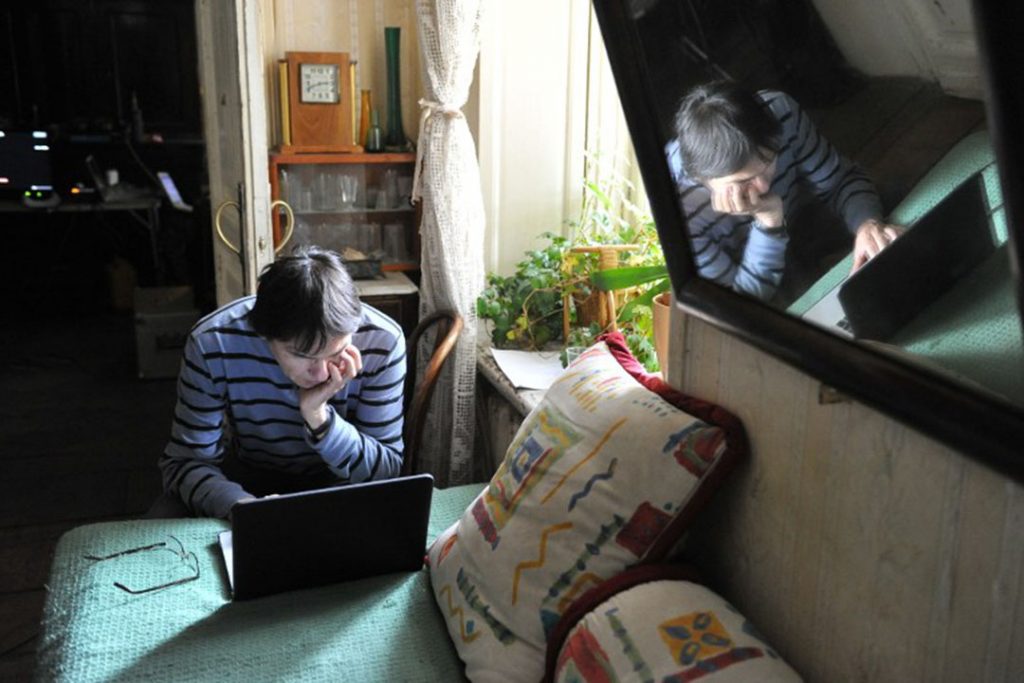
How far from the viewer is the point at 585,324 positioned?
2.60 m

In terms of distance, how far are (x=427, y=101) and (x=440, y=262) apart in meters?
0.45

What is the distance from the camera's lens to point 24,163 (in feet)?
19.8

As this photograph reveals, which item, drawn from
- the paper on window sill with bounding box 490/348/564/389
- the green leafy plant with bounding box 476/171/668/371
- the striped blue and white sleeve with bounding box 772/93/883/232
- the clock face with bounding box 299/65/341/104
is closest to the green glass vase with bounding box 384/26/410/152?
the clock face with bounding box 299/65/341/104

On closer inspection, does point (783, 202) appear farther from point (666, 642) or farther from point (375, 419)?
point (375, 419)

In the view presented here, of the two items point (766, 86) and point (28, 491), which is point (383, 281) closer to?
point (28, 491)

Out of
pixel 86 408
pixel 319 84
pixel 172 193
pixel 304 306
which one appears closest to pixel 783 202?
pixel 304 306

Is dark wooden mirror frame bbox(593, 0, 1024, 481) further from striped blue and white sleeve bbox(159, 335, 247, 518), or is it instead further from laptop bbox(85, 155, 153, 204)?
laptop bbox(85, 155, 153, 204)

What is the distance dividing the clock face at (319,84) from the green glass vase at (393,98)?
0.24 metres

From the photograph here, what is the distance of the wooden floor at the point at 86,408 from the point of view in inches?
32.7

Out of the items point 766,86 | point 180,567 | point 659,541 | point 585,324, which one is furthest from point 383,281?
point 766,86

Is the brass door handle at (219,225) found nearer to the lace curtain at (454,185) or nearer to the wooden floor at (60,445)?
the lace curtain at (454,185)

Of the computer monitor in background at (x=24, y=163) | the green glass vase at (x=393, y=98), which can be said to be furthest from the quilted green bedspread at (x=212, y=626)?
the computer monitor in background at (x=24, y=163)

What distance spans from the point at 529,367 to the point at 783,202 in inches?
60.8

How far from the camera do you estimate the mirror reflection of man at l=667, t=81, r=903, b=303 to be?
36.0 inches
